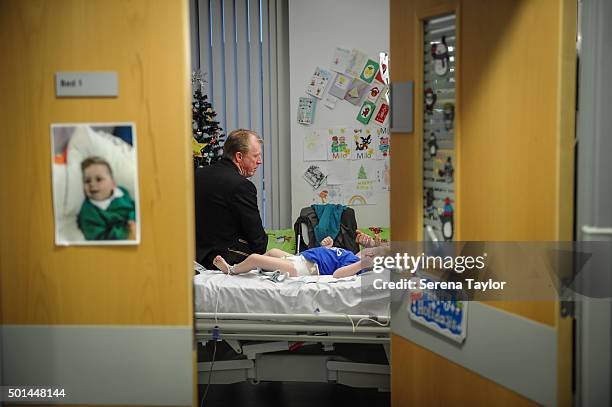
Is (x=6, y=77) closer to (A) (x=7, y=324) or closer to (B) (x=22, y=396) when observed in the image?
(A) (x=7, y=324)

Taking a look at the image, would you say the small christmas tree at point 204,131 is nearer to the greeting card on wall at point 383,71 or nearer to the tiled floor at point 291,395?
the greeting card on wall at point 383,71

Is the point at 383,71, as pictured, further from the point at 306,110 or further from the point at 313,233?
the point at 313,233

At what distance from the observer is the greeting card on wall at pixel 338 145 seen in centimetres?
618

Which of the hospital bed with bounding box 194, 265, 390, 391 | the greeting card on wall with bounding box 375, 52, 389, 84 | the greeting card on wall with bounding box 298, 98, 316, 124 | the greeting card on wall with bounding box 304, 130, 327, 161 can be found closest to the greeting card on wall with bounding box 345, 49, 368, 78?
the greeting card on wall with bounding box 375, 52, 389, 84

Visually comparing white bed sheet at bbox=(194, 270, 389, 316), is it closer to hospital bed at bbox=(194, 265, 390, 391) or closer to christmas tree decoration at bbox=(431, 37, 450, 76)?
hospital bed at bbox=(194, 265, 390, 391)

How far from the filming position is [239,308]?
3711mm

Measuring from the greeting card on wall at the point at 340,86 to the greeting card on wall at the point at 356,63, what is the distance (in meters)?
0.06

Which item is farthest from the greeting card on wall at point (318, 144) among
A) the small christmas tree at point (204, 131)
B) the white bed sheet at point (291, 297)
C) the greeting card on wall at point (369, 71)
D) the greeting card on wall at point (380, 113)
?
the white bed sheet at point (291, 297)

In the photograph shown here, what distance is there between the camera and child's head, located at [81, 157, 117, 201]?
2504 millimetres

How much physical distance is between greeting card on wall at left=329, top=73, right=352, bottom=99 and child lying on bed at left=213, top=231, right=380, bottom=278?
84.4 inches

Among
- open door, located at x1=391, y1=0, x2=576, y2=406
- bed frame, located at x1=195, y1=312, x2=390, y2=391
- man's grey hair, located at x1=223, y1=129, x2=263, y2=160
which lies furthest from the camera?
man's grey hair, located at x1=223, y1=129, x2=263, y2=160

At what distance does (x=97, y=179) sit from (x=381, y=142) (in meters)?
3.92

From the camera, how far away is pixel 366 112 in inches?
242
